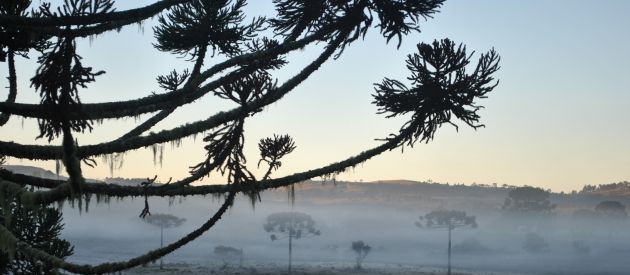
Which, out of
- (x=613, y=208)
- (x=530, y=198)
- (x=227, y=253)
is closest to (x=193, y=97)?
(x=530, y=198)

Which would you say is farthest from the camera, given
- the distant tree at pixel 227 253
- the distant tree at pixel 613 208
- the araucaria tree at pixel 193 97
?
the distant tree at pixel 227 253

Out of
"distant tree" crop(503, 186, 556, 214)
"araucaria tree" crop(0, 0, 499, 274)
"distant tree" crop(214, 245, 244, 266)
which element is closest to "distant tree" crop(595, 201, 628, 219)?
"distant tree" crop(503, 186, 556, 214)

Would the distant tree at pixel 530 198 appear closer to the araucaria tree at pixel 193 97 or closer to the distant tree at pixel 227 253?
the distant tree at pixel 227 253

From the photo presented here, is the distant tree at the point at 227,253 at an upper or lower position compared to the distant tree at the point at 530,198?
lower

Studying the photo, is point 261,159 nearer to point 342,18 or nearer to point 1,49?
point 342,18

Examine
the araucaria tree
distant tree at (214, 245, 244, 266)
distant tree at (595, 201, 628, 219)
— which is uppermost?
the araucaria tree

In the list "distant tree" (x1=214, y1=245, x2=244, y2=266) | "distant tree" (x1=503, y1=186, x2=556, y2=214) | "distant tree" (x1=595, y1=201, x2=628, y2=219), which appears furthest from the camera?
"distant tree" (x1=214, y1=245, x2=244, y2=266)

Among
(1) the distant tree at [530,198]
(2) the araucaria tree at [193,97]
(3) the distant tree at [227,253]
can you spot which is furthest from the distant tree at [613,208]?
(2) the araucaria tree at [193,97]

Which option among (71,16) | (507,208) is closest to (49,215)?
(71,16)

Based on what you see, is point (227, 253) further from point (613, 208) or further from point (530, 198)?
point (613, 208)

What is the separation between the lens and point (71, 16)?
17.3 feet

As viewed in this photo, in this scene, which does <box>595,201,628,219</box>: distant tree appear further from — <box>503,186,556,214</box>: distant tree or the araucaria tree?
the araucaria tree

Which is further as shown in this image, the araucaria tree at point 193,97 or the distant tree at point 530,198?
the distant tree at point 530,198

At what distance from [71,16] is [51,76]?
801mm
